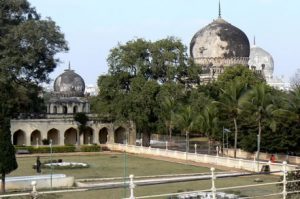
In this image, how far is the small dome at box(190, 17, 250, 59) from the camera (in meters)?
61.5

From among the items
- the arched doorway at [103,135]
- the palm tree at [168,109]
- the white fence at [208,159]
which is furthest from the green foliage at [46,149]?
the arched doorway at [103,135]

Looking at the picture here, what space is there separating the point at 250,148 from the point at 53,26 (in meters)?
16.6

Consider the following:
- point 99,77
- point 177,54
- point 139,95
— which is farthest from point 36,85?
point 177,54

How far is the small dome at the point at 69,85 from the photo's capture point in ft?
203

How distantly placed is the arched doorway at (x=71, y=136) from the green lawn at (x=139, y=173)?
512 inches

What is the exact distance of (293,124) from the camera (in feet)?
104

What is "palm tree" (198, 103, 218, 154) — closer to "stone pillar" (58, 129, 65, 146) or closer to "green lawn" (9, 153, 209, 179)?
"green lawn" (9, 153, 209, 179)

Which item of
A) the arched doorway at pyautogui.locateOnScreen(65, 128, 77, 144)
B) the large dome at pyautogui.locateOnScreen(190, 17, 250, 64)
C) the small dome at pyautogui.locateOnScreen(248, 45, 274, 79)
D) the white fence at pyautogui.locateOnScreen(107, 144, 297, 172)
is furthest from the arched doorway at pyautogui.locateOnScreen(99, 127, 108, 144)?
the small dome at pyautogui.locateOnScreen(248, 45, 274, 79)

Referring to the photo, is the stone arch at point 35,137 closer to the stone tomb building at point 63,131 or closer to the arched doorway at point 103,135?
the stone tomb building at point 63,131

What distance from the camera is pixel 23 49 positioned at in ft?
131

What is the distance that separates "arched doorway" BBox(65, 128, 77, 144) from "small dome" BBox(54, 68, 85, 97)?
877 centimetres

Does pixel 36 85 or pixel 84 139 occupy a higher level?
pixel 36 85

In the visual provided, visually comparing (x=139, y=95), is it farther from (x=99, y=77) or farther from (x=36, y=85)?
(x=36, y=85)

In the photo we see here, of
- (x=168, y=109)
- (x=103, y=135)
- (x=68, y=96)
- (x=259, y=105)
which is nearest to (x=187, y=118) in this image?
(x=168, y=109)
